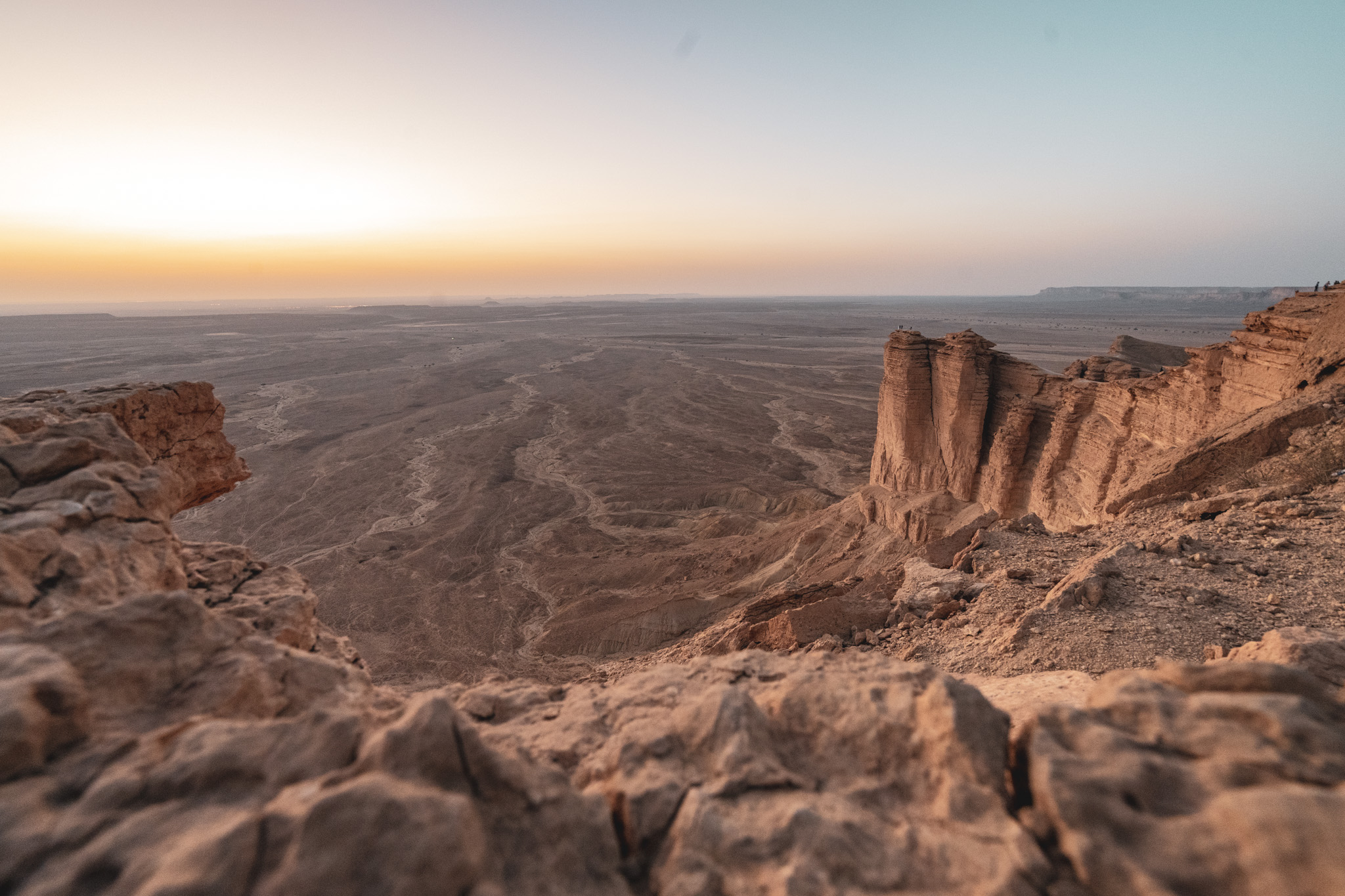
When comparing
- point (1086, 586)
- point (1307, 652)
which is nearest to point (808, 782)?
point (1307, 652)

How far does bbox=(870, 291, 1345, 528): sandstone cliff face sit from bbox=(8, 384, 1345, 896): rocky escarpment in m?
8.46

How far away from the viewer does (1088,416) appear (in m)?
15.3

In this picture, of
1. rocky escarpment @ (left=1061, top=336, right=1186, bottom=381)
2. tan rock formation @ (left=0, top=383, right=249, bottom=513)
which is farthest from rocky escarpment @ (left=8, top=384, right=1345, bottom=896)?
rocky escarpment @ (left=1061, top=336, right=1186, bottom=381)

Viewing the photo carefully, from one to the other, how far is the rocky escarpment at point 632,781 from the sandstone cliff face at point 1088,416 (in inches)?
333

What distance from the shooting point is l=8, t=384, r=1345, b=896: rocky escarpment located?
2297mm

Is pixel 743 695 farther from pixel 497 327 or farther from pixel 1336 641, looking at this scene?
pixel 497 327

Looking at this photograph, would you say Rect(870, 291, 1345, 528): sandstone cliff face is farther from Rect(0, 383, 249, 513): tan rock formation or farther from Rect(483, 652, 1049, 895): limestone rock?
Rect(0, 383, 249, 513): tan rock formation

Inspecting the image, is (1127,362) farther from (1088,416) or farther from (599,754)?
(599,754)

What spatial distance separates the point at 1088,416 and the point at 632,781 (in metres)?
16.9

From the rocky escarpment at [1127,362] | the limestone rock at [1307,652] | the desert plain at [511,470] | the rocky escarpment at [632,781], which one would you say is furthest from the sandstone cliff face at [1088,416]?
the rocky escarpment at [632,781]

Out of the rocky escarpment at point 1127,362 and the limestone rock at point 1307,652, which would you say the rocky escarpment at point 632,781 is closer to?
the limestone rock at point 1307,652

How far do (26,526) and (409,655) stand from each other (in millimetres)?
14061

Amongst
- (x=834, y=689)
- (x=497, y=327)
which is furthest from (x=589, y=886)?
(x=497, y=327)

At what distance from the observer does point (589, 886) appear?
2541 millimetres
